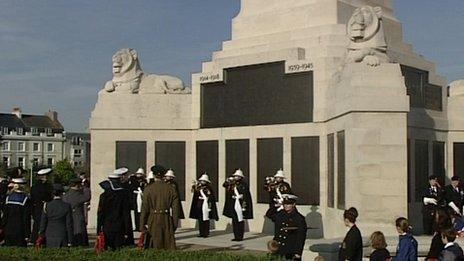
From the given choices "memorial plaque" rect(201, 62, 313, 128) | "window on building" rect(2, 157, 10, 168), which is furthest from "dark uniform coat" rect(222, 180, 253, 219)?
"window on building" rect(2, 157, 10, 168)

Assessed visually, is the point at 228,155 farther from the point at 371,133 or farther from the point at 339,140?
the point at 371,133

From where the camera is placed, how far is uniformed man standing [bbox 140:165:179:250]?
13.1 m

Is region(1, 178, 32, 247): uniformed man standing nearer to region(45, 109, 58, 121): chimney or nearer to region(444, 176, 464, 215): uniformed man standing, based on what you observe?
region(444, 176, 464, 215): uniformed man standing

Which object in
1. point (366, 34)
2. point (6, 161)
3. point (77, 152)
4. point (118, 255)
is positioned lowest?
point (118, 255)

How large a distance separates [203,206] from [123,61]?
5515mm

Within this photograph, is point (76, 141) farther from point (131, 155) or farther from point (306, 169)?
point (306, 169)

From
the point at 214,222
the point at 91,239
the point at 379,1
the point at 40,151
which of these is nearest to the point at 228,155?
the point at 214,222

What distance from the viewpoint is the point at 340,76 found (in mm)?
17156

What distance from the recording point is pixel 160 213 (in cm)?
1310

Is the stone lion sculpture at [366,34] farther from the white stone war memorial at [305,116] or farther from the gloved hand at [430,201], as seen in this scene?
the gloved hand at [430,201]

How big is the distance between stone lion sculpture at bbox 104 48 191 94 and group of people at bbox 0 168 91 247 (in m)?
6.42

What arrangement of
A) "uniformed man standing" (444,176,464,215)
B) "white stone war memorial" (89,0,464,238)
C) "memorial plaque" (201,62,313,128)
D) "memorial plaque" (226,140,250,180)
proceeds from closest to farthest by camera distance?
"white stone war memorial" (89,0,464,238)
"uniformed man standing" (444,176,464,215)
"memorial plaque" (201,62,313,128)
"memorial plaque" (226,140,250,180)

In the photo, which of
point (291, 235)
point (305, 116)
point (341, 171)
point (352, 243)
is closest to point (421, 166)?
point (305, 116)

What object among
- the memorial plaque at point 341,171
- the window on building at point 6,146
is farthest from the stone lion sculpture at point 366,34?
the window on building at point 6,146
